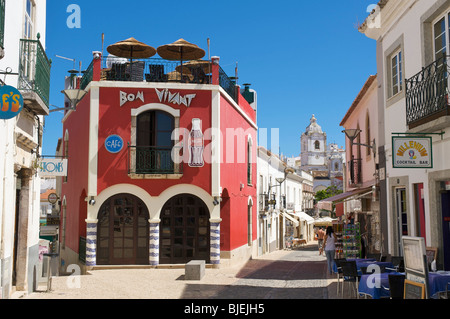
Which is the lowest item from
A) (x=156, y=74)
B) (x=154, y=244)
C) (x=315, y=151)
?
(x=154, y=244)

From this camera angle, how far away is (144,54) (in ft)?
66.4

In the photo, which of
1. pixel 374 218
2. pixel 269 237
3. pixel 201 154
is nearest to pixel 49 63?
pixel 201 154

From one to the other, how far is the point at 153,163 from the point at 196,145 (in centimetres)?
163

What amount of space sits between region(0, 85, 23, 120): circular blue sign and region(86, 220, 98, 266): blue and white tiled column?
10144 millimetres

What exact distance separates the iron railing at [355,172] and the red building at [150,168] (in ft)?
18.2

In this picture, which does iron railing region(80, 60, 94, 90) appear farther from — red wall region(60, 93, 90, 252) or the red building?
red wall region(60, 93, 90, 252)

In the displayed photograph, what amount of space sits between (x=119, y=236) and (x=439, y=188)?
11241 mm

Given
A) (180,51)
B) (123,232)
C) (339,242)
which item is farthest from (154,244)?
(339,242)

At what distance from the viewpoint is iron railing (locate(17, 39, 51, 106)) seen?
1016 cm

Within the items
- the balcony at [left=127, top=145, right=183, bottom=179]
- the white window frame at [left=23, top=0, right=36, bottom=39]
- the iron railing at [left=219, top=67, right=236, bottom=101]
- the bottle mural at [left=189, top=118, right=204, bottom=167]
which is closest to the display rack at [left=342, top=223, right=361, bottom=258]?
the bottle mural at [left=189, top=118, right=204, bottom=167]

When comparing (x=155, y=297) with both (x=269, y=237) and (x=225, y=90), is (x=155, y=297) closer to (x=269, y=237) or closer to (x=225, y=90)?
(x=225, y=90)

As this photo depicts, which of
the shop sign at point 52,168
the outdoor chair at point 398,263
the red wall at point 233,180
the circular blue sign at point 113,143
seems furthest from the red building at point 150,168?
the outdoor chair at point 398,263

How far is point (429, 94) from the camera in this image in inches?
386

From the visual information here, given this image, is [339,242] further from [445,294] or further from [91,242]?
[445,294]
